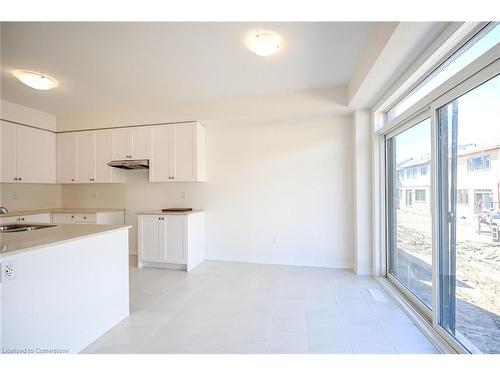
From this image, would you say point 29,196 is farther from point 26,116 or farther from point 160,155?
point 160,155

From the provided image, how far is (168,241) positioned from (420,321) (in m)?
3.13

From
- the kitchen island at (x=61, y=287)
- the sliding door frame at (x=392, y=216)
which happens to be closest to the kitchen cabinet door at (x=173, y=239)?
the kitchen island at (x=61, y=287)

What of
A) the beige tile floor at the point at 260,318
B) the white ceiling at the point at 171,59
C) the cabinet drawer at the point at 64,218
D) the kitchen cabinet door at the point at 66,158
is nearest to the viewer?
the beige tile floor at the point at 260,318

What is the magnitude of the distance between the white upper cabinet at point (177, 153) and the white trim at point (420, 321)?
3026mm

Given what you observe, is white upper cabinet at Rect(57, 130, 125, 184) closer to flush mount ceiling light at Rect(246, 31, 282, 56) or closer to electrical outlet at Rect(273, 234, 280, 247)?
electrical outlet at Rect(273, 234, 280, 247)

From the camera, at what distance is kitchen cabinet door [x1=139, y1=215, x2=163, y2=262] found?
3523 millimetres

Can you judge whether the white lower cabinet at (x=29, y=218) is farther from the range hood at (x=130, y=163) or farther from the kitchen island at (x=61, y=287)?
the kitchen island at (x=61, y=287)

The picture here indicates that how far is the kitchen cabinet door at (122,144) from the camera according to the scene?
12.8ft

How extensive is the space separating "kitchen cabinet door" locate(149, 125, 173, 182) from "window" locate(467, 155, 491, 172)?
355 centimetres

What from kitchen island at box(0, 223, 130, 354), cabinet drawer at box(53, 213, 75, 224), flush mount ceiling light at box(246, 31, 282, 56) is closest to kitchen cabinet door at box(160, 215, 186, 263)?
kitchen island at box(0, 223, 130, 354)

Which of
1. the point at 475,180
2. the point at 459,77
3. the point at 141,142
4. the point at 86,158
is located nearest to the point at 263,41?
the point at 459,77

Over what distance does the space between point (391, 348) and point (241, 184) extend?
2.78m
